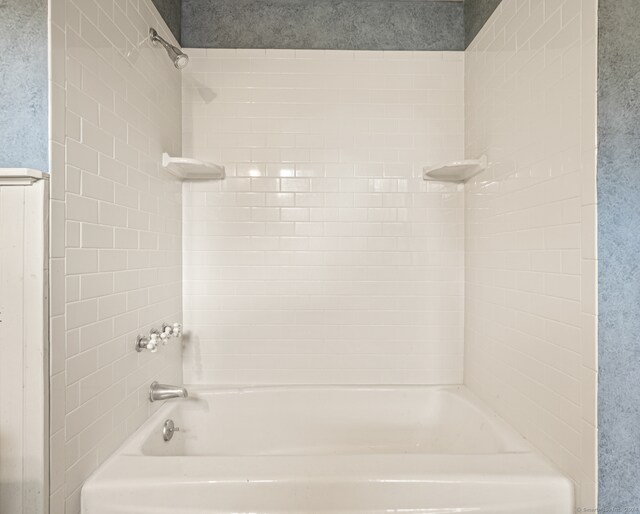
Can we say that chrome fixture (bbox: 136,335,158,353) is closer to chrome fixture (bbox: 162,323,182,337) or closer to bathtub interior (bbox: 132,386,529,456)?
chrome fixture (bbox: 162,323,182,337)

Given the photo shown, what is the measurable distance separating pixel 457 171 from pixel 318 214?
725 millimetres

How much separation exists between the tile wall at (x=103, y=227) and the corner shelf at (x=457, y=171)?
1297 mm

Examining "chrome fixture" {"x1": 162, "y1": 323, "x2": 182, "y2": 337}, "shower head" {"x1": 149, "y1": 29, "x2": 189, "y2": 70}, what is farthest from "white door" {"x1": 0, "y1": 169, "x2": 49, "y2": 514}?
"shower head" {"x1": 149, "y1": 29, "x2": 189, "y2": 70}

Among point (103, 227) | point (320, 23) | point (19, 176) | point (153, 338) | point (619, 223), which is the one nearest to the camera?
point (19, 176)

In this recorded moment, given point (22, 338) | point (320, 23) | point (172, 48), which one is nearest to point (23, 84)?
point (22, 338)

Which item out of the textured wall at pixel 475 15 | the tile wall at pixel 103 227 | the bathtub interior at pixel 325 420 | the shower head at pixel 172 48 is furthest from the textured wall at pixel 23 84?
the textured wall at pixel 475 15

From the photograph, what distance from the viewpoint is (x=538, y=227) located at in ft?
4.54

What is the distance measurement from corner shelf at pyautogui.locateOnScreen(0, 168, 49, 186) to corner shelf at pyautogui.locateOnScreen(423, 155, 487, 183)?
1558 millimetres

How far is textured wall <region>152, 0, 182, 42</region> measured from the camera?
1.81 meters

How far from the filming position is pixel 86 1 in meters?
1.21

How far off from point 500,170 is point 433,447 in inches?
52.8

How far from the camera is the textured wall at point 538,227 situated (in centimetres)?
114

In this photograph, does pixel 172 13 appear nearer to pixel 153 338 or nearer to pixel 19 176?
pixel 19 176

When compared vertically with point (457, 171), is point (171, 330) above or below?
below
